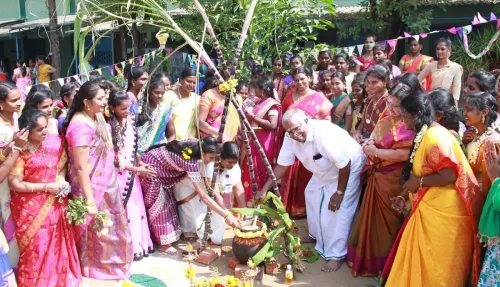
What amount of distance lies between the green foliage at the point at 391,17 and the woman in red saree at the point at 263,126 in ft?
19.5

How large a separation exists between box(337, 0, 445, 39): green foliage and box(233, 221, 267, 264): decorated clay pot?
7.66 metres

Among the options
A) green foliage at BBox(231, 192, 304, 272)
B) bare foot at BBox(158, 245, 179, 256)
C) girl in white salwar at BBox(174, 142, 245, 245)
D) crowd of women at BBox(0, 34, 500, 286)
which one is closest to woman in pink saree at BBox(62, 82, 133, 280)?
crowd of women at BBox(0, 34, 500, 286)

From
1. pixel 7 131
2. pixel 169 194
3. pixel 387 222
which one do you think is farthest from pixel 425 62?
pixel 7 131

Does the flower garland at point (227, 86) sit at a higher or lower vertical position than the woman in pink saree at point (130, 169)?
higher

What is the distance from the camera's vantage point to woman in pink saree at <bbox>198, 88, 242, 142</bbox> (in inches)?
201

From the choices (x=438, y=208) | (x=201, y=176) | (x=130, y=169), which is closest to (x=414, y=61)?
(x=201, y=176)

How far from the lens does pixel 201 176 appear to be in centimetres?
439

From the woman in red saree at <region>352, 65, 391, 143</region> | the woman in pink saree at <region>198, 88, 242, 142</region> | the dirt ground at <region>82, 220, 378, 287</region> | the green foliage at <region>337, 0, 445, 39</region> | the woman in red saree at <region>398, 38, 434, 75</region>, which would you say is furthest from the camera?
the green foliage at <region>337, 0, 445, 39</region>

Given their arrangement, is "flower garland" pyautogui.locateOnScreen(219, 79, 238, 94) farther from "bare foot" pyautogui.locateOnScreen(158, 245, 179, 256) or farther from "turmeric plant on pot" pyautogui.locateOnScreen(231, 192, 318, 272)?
"bare foot" pyautogui.locateOnScreen(158, 245, 179, 256)

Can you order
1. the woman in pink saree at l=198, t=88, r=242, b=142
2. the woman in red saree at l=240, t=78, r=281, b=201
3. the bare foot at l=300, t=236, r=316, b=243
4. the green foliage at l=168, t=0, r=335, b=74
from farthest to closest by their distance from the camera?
the green foliage at l=168, t=0, r=335, b=74, the woman in red saree at l=240, t=78, r=281, b=201, the woman in pink saree at l=198, t=88, r=242, b=142, the bare foot at l=300, t=236, r=316, b=243

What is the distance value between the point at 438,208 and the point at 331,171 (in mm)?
1160

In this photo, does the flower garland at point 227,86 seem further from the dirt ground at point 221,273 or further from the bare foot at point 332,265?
the bare foot at point 332,265

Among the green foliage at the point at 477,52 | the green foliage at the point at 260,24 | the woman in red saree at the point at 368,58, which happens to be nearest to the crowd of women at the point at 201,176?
the green foliage at the point at 260,24

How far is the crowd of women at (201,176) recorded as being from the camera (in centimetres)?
325
